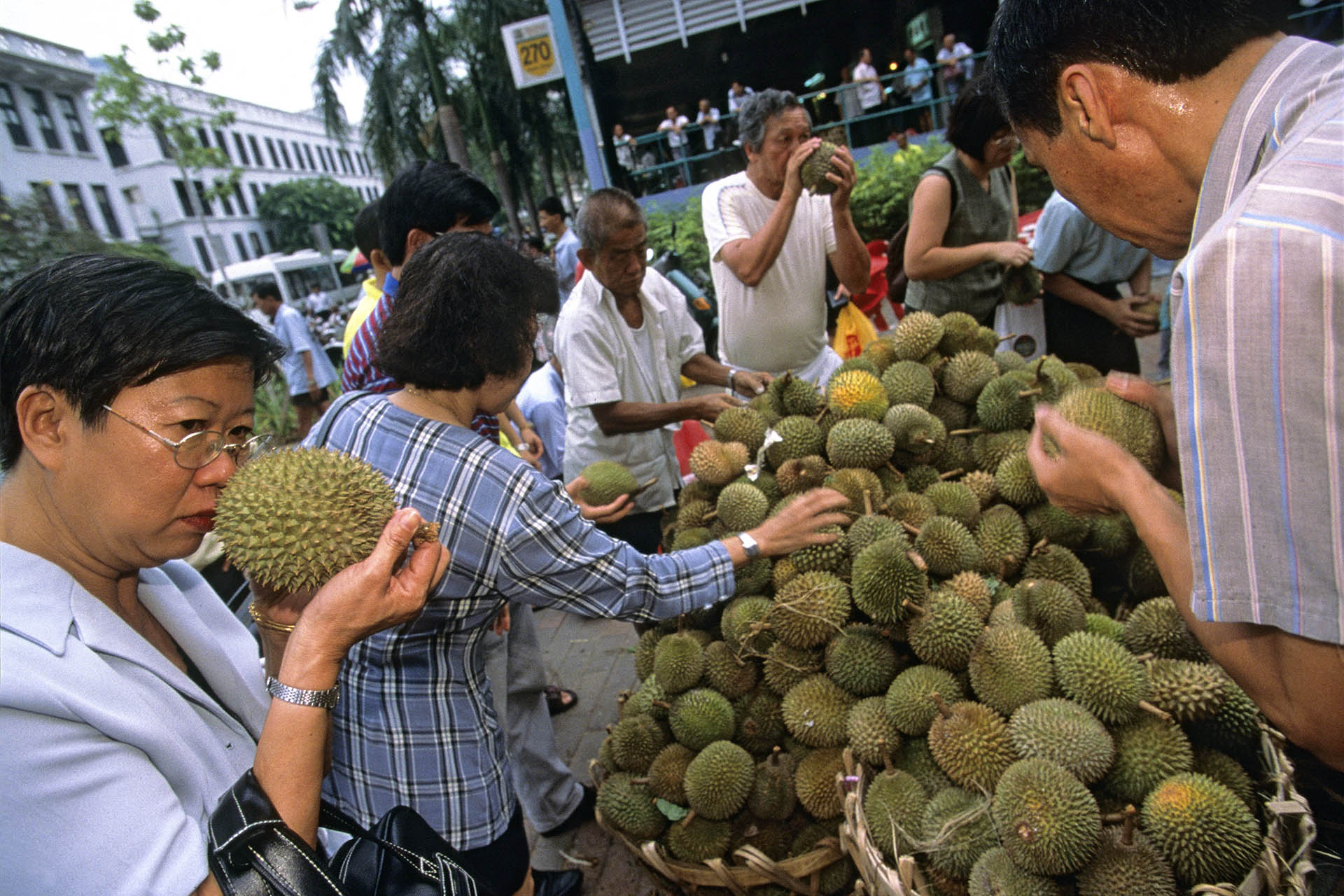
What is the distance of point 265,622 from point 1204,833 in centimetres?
202

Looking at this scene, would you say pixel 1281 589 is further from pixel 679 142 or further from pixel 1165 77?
pixel 679 142

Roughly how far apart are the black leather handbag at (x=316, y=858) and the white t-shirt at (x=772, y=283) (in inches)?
111

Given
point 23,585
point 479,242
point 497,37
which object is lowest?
point 23,585

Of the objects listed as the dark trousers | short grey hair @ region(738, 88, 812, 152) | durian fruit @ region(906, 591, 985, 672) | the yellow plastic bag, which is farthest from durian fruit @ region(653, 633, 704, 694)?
the dark trousers

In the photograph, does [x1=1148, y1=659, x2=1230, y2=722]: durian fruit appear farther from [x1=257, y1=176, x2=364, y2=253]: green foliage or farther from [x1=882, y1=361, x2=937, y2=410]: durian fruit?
[x1=257, y1=176, x2=364, y2=253]: green foliage

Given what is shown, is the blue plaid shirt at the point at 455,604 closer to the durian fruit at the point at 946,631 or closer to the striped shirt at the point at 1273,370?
the durian fruit at the point at 946,631

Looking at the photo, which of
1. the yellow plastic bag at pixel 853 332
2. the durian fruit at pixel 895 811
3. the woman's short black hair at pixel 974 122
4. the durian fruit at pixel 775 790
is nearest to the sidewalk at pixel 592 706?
the durian fruit at pixel 775 790

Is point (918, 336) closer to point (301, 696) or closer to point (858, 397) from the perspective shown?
point (858, 397)

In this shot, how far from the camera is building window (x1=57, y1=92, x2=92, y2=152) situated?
3291cm

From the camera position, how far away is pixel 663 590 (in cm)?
194

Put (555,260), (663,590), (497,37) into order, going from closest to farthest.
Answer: (663,590) → (555,260) → (497,37)

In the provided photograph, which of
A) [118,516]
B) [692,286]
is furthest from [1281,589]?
[692,286]

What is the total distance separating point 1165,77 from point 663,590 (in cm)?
149

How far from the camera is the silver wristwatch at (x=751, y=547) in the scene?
6.74 ft
